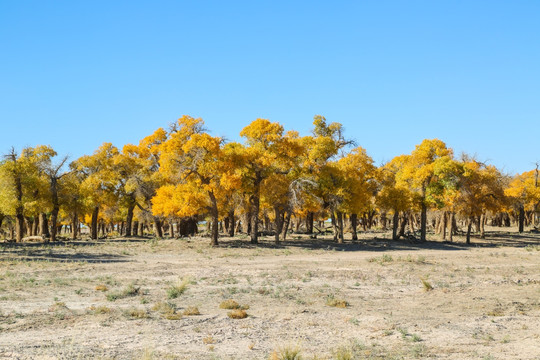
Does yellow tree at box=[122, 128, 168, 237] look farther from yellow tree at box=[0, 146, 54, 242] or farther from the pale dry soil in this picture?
the pale dry soil

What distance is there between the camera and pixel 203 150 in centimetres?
4159

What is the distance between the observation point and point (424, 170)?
2029 inches

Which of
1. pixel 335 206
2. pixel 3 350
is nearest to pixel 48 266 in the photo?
pixel 3 350

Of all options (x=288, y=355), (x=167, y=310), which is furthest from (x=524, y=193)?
(x=288, y=355)

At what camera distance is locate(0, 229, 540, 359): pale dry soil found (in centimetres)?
1308

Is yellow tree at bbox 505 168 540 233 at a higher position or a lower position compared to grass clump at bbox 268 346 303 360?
higher

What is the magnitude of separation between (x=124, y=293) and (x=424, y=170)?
39.2 meters

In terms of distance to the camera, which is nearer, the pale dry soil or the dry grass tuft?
the pale dry soil

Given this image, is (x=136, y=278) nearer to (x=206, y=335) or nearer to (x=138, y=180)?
(x=206, y=335)

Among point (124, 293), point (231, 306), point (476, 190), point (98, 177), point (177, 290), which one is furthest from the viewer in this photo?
point (98, 177)

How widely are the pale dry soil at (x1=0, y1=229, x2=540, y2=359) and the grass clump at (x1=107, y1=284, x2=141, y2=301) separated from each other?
2.3 inches

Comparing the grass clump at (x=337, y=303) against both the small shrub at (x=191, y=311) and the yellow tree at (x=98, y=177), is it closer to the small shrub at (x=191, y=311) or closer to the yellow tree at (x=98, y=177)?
the small shrub at (x=191, y=311)

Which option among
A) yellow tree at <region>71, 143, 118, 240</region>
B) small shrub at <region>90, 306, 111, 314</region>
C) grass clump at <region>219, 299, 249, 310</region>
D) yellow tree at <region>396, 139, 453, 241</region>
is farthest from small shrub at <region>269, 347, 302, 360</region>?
yellow tree at <region>71, 143, 118, 240</region>

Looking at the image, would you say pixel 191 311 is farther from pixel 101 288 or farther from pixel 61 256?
pixel 61 256
